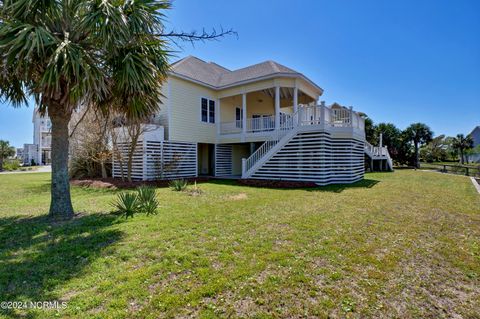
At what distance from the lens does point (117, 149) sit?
1338cm

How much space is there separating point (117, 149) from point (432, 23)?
17.3 m

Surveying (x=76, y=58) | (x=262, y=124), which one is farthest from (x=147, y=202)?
(x=262, y=124)

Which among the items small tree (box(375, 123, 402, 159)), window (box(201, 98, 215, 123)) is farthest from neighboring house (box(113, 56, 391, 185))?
small tree (box(375, 123, 402, 159))

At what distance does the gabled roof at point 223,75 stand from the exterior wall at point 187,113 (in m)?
0.58

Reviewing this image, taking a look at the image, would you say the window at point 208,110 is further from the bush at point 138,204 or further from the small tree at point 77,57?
the bush at point 138,204

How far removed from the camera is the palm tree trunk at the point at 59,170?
6.09 m

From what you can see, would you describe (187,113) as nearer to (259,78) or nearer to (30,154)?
(259,78)

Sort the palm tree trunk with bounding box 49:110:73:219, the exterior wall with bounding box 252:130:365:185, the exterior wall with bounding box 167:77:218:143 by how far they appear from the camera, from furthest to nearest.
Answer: the exterior wall with bounding box 167:77:218:143 < the exterior wall with bounding box 252:130:365:185 < the palm tree trunk with bounding box 49:110:73:219

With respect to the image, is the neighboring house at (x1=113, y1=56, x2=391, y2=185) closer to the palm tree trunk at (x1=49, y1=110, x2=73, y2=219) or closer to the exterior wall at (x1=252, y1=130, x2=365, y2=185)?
the exterior wall at (x1=252, y1=130, x2=365, y2=185)

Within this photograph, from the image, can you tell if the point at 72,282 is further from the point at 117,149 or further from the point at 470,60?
the point at 470,60

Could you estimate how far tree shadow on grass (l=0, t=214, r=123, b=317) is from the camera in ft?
9.52

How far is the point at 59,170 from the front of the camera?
6.09m

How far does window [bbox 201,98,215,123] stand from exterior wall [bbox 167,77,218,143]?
0.29 metres

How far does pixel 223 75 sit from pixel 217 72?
2.41 feet
